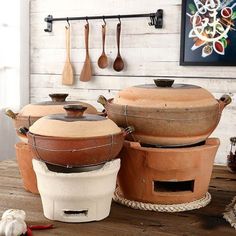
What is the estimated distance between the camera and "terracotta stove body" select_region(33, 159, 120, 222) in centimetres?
95

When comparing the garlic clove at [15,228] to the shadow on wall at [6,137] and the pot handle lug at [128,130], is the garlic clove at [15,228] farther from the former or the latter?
the shadow on wall at [6,137]

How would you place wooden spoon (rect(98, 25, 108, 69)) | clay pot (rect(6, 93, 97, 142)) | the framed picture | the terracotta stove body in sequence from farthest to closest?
wooden spoon (rect(98, 25, 108, 69)) → the framed picture → clay pot (rect(6, 93, 97, 142)) → the terracotta stove body

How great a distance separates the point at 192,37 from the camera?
2287mm

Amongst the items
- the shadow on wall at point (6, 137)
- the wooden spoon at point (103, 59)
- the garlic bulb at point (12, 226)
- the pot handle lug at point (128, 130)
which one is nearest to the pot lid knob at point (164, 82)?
the pot handle lug at point (128, 130)

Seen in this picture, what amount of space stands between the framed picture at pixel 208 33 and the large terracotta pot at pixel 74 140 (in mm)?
1408

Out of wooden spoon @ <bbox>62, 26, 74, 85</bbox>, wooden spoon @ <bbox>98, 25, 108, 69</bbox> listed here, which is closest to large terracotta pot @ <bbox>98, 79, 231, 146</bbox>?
wooden spoon @ <bbox>98, 25, 108, 69</bbox>

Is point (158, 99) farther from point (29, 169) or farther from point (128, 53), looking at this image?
point (128, 53)

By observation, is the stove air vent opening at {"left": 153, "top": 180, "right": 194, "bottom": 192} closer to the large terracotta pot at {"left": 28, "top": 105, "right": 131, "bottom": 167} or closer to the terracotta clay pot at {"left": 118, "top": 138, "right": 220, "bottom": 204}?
the terracotta clay pot at {"left": 118, "top": 138, "right": 220, "bottom": 204}

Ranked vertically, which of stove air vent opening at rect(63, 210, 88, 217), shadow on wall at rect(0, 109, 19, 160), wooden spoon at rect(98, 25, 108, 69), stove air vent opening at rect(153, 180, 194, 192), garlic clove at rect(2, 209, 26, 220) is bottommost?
shadow on wall at rect(0, 109, 19, 160)

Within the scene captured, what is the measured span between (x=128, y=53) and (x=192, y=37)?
389 millimetres

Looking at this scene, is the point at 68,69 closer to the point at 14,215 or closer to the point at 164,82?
the point at 164,82

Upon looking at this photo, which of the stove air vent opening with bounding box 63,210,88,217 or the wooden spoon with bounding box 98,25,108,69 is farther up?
the wooden spoon with bounding box 98,25,108,69

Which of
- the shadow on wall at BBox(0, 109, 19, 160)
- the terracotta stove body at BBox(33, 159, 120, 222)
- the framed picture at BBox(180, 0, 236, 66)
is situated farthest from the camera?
the shadow on wall at BBox(0, 109, 19, 160)

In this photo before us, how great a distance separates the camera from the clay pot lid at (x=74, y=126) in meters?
0.94
